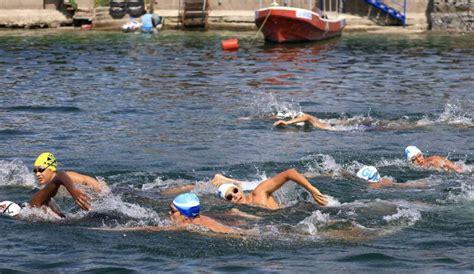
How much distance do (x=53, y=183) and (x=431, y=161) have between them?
22.4ft

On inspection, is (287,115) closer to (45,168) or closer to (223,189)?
(223,189)

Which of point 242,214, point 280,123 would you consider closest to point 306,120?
point 280,123

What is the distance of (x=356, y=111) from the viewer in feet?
77.8

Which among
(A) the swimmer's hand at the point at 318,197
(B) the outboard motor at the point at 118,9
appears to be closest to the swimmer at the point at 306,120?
(A) the swimmer's hand at the point at 318,197

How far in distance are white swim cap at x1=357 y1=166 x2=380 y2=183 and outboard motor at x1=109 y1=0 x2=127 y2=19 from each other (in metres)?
31.9

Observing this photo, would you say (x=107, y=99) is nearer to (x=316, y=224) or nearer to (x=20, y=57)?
(x=20, y=57)

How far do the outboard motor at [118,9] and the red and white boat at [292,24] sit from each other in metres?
7.93

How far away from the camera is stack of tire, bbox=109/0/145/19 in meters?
46.1

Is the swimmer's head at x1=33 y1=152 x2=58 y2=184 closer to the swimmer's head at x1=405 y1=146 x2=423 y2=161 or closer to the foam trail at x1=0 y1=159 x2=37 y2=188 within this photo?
the foam trail at x1=0 y1=159 x2=37 y2=188

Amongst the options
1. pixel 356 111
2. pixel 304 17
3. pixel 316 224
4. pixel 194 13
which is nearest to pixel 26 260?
pixel 316 224

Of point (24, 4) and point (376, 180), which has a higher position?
point (376, 180)

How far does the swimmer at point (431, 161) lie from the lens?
16516 mm

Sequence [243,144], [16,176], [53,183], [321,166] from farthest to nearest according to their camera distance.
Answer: [243,144] < [321,166] < [16,176] < [53,183]

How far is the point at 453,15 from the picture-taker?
43.6 m
